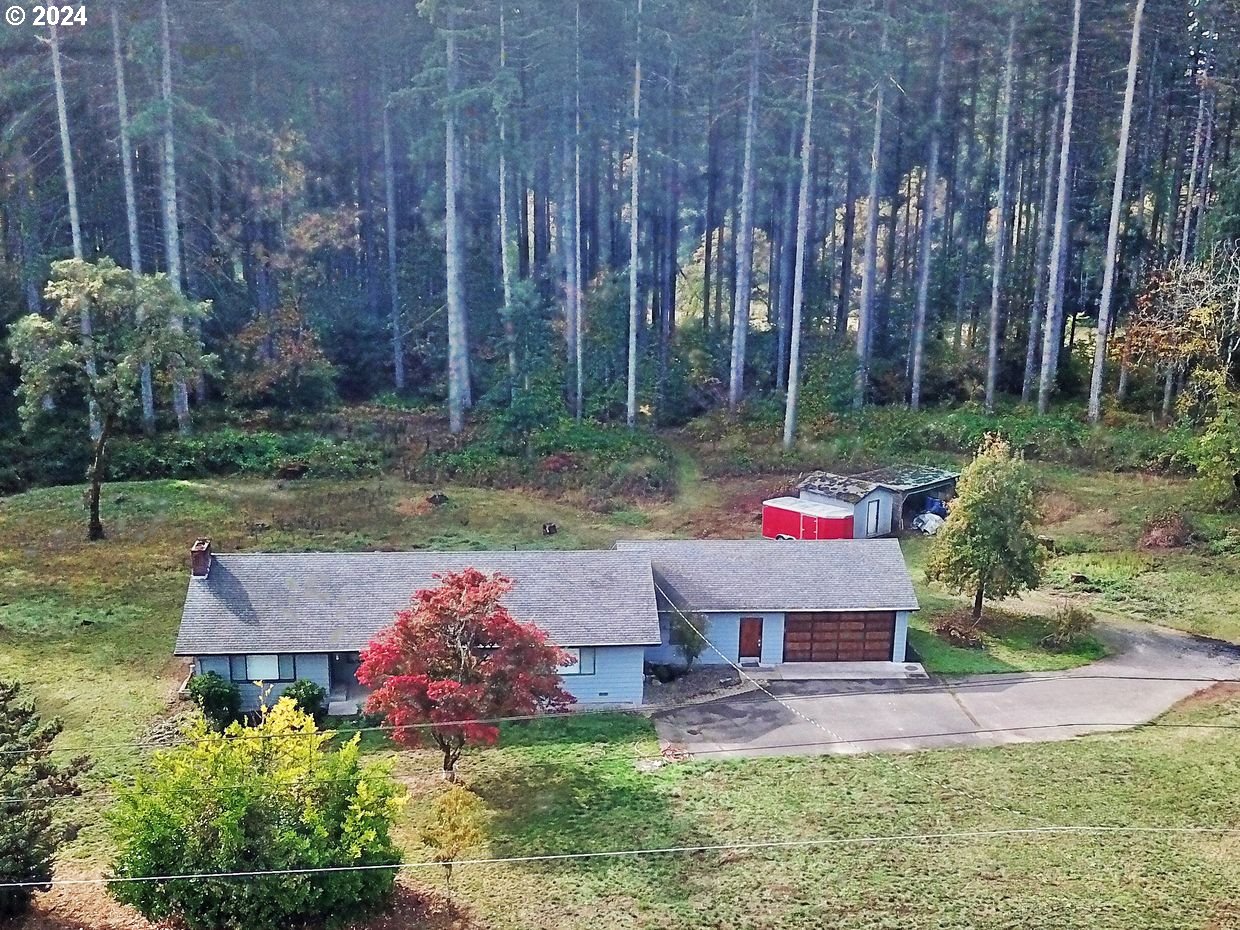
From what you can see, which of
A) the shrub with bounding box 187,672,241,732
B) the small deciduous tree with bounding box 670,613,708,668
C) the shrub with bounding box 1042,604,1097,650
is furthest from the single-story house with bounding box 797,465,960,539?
the shrub with bounding box 187,672,241,732

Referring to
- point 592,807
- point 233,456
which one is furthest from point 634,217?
point 592,807

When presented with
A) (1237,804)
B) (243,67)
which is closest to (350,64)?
(243,67)

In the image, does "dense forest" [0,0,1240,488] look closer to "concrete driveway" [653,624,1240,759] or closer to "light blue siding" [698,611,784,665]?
Result: "concrete driveway" [653,624,1240,759]

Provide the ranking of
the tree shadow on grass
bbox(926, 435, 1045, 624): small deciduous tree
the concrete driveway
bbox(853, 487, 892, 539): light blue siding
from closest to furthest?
the tree shadow on grass < the concrete driveway < bbox(926, 435, 1045, 624): small deciduous tree < bbox(853, 487, 892, 539): light blue siding

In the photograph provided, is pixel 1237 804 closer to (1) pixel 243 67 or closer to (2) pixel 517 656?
(2) pixel 517 656

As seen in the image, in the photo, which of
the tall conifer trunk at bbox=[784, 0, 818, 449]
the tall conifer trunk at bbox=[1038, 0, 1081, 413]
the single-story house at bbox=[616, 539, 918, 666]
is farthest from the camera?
the tall conifer trunk at bbox=[1038, 0, 1081, 413]

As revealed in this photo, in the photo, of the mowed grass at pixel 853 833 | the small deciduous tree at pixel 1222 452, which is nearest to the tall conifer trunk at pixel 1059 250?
the small deciduous tree at pixel 1222 452

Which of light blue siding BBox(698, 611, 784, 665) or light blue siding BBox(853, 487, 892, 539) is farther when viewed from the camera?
light blue siding BBox(853, 487, 892, 539)
